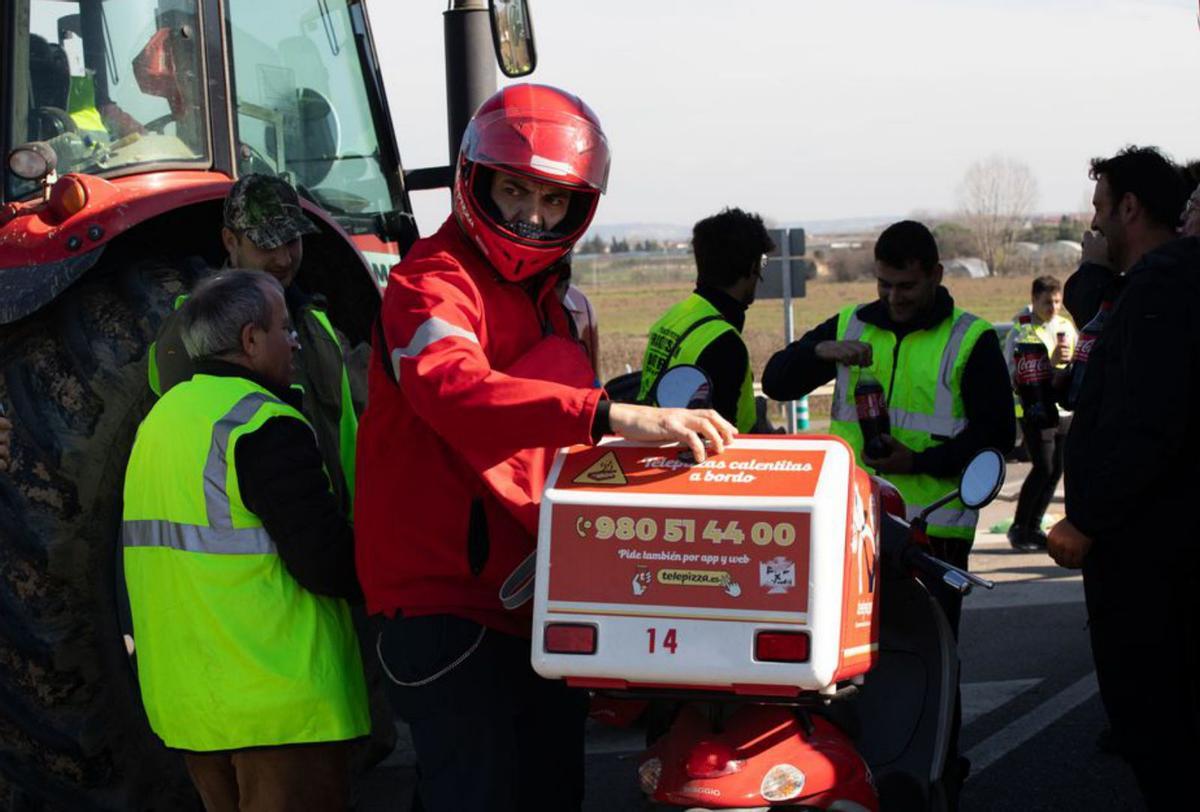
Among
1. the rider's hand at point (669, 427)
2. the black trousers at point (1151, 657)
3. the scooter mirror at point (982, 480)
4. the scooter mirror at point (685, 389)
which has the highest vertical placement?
the rider's hand at point (669, 427)

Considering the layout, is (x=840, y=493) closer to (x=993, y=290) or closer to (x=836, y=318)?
(x=836, y=318)

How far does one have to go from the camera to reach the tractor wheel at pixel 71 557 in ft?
13.5

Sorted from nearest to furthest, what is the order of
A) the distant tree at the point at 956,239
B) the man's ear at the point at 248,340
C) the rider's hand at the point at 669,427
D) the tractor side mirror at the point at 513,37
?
the rider's hand at the point at 669,427 < the man's ear at the point at 248,340 < the tractor side mirror at the point at 513,37 < the distant tree at the point at 956,239

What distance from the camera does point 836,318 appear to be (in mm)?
5566

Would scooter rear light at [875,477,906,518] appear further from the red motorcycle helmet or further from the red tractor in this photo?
the red tractor

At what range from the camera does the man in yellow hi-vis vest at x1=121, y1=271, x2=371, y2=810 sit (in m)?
3.51

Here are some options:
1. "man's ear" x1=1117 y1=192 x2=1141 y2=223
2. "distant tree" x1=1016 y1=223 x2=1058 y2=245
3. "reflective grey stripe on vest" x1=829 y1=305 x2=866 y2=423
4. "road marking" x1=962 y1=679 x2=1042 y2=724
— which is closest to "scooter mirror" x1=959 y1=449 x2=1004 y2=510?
"man's ear" x1=1117 y1=192 x2=1141 y2=223

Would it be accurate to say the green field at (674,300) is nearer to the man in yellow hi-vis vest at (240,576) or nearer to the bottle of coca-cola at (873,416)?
the bottle of coca-cola at (873,416)

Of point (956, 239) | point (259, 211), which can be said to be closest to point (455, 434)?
point (259, 211)

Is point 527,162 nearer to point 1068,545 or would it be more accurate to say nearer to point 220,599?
point 220,599


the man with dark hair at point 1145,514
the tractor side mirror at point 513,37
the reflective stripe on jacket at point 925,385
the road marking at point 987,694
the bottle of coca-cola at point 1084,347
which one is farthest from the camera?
the road marking at point 987,694

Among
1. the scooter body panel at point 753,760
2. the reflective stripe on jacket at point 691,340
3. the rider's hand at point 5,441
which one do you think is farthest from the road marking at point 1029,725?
the rider's hand at point 5,441

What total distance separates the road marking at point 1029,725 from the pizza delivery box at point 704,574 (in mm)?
2676

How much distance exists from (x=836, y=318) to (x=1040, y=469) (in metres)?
4.47
